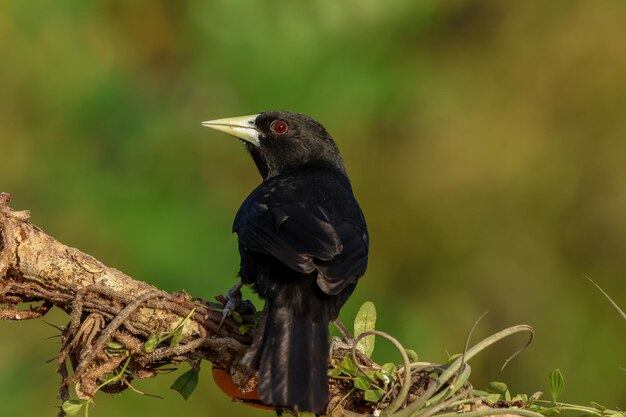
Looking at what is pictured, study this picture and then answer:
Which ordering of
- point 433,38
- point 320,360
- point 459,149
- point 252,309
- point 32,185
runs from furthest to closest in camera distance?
point 433,38
point 459,149
point 32,185
point 252,309
point 320,360

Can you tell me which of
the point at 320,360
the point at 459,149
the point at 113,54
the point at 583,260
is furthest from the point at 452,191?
the point at 320,360

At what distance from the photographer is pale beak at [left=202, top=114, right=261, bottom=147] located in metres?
5.30

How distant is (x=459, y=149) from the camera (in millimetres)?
6379

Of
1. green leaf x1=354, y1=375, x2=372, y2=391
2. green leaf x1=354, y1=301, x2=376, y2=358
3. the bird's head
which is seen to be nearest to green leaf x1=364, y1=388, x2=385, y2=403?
green leaf x1=354, y1=375, x2=372, y2=391

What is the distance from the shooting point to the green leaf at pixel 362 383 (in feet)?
10.5

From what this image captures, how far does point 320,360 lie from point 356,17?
370 cm

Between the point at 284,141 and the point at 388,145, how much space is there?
129cm

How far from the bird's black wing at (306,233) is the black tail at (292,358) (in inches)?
5.6

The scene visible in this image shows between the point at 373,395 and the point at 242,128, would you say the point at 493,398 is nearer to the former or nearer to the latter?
the point at 373,395

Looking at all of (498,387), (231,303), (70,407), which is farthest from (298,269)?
(70,407)

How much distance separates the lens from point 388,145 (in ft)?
21.0

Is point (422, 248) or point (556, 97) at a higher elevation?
point (556, 97)

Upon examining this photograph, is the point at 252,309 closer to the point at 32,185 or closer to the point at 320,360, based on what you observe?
the point at 320,360

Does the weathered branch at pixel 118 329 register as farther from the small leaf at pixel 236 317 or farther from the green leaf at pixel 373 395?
the small leaf at pixel 236 317
